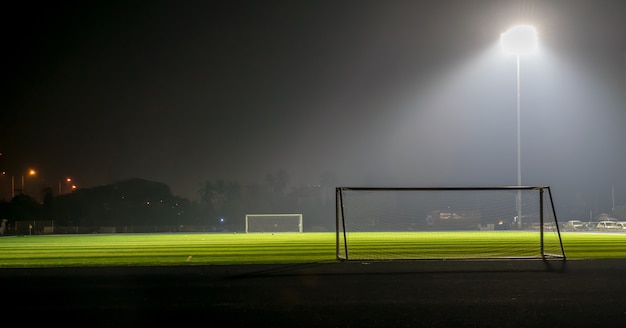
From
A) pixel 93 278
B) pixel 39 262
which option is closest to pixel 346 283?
pixel 93 278

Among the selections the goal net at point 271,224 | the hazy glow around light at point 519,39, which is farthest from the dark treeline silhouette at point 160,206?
the hazy glow around light at point 519,39

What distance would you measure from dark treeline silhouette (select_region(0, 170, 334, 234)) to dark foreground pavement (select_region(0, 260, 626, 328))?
62.7 metres

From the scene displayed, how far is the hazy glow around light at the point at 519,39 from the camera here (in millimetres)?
39719

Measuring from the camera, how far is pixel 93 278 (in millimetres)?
12820

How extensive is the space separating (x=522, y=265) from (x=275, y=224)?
45504 millimetres

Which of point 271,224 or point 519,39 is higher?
point 519,39

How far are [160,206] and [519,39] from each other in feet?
271

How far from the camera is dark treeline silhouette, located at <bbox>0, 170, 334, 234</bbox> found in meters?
87.2

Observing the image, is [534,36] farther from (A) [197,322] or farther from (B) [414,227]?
(A) [197,322]

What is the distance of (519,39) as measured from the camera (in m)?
39.8

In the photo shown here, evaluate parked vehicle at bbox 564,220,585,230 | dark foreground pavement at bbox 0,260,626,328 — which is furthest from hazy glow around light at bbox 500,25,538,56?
dark foreground pavement at bbox 0,260,626,328

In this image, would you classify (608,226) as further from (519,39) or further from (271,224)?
(271,224)

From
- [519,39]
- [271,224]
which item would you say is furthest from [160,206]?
[519,39]

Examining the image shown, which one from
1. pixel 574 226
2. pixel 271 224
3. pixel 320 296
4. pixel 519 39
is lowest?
pixel 574 226
